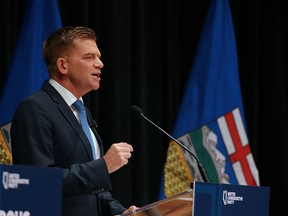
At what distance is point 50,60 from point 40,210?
3.60ft

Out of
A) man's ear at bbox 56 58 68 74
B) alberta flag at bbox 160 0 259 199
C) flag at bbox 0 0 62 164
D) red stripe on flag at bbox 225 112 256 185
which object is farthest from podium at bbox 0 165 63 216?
red stripe on flag at bbox 225 112 256 185

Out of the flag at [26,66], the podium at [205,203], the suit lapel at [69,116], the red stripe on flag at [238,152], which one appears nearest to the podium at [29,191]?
the podium at [205,203]

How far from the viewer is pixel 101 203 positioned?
2768 millimetres

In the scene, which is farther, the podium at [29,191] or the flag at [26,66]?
the flag at [26,66]

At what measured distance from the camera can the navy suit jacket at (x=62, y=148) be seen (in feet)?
7.75

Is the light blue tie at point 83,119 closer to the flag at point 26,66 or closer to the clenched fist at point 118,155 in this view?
the clenched fist at point 118,155

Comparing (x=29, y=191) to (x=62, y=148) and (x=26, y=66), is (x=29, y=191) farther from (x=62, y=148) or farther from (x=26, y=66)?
(x=26, y=66)

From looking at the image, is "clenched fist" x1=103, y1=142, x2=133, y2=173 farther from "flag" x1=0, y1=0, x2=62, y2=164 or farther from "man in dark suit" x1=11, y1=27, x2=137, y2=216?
"flag" x1=0, y1=0, x2=62, y2=164

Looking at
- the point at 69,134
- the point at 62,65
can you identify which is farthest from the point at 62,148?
the point at 62,65

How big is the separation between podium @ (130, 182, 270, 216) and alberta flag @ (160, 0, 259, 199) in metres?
2.16

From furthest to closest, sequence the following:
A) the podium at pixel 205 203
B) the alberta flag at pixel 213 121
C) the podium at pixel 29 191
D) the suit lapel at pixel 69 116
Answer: the alberta flag at pixel 213 121, the suit lapel at pixel 69 116, the podium at pixel 205 203, the podium at pixel 29 191

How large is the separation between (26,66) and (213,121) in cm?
153

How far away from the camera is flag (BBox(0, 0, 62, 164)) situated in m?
3.87

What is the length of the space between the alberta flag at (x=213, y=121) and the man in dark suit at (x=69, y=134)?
1.82 metres
